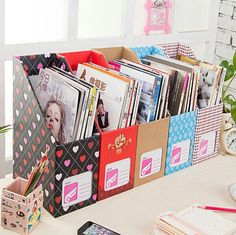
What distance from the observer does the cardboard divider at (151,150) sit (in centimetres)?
156

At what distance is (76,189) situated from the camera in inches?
55.7

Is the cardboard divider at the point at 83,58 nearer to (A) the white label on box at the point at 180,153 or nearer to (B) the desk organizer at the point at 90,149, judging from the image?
(B) the desk organizer at the point at 90,149

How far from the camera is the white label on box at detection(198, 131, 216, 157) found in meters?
1.80

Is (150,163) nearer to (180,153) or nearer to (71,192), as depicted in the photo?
(180,153)

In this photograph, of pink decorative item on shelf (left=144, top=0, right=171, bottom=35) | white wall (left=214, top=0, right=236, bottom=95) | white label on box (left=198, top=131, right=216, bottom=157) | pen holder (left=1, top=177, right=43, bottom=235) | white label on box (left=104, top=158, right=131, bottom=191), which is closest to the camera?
pen holder (left=1, top=177, right=43, bottom=235)

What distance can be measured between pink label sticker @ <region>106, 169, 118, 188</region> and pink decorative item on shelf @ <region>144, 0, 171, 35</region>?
158 centimetres

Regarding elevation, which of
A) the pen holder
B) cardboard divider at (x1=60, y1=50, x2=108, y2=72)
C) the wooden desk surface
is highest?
cardboard divider at (x1=60, y1=50, x2=108, y2=72)

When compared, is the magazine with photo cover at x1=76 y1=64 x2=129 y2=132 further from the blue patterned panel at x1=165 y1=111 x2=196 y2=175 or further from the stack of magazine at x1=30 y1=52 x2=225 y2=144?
the blue patterned panel at x1=165 y1=111 x2=196 y2=175

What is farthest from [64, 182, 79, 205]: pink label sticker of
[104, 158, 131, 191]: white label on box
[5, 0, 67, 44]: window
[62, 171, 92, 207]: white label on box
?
[5, 0, 67, 44]: window

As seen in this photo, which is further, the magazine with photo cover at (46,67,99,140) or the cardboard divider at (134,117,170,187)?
the cardboard divider at (134,117,170,187)

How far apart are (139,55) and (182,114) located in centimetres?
39

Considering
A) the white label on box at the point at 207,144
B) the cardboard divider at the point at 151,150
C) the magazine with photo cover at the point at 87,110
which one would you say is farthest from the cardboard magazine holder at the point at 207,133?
the magazine with photo cover at the point at 87,110

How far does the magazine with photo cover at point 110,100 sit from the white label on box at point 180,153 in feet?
0.92

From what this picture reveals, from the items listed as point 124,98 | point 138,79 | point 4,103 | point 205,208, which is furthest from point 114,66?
point 4,103
